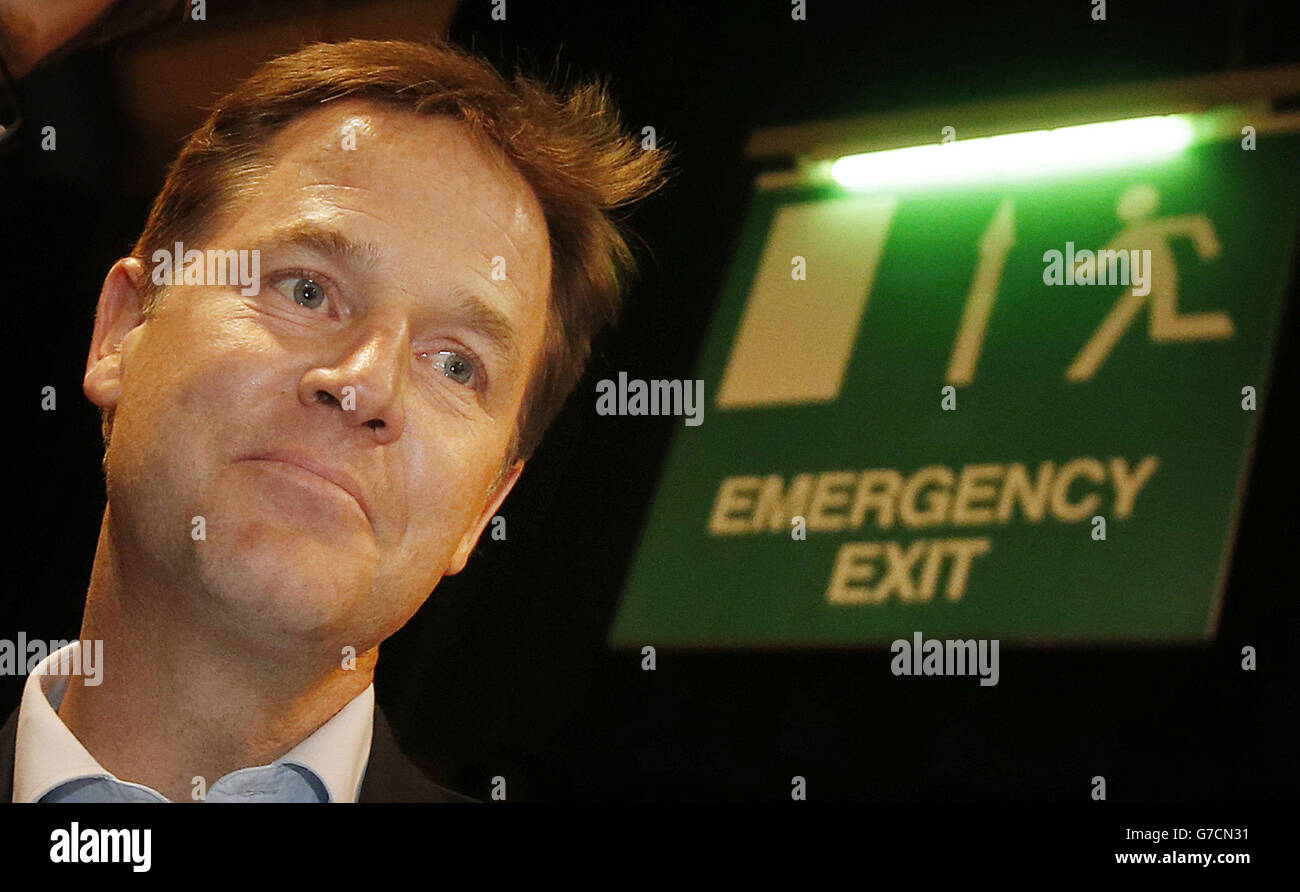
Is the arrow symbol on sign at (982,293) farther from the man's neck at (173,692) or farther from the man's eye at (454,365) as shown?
the man's neck at (173,692)

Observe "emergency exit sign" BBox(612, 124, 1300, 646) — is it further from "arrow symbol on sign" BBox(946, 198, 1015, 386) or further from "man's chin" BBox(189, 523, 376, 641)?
"man's chin" BBox(189, 523, 376, 641)

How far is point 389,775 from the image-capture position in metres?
2.15

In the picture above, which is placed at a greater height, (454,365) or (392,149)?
(392,149)

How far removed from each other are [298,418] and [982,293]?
1.23 m

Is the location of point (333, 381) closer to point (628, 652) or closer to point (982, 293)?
point (628, 652)

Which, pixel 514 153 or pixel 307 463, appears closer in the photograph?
pixel 307 463

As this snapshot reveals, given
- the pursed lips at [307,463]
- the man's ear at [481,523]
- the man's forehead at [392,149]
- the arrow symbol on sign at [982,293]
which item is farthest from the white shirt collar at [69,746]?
the arrow symbol on sign at [982,293]

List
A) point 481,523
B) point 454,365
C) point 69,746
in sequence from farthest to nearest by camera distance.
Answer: point 481,523, point 454,365, point 69,746

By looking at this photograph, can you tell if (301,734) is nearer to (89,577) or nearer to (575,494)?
(89,577)

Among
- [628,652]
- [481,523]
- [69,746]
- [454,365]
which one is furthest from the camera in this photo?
[628,652]

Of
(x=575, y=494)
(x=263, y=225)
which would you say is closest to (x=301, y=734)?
(x=575, y=494)

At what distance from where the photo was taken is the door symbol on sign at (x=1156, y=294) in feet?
7.92

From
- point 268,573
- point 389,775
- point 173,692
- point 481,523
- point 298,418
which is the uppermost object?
point 298,418

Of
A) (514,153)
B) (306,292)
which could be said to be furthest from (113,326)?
(514,153)
